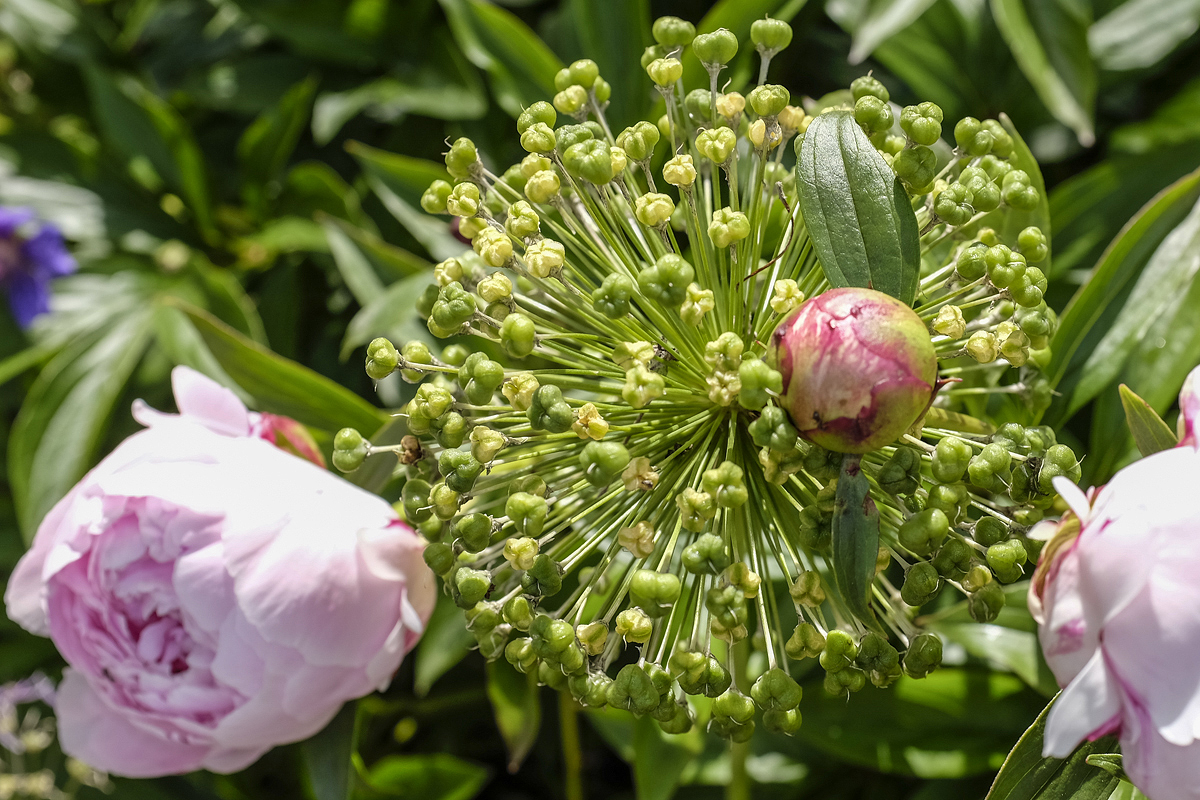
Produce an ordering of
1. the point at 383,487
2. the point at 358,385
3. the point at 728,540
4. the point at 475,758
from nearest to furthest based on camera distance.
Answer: the point at 728,540, the point at 383,487, the point at 358,385, the point at 475,758

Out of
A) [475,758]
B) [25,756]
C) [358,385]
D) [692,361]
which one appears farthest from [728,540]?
[25,756]

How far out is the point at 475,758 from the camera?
1.32m

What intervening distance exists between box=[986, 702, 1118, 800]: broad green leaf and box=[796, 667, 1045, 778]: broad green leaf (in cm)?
23

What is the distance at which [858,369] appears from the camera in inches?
21.2

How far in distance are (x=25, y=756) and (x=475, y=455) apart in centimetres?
116

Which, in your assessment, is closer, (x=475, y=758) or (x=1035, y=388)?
(x=1035, y=388)

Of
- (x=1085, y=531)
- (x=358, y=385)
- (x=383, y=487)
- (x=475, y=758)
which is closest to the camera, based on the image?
(x=1085, y=531)

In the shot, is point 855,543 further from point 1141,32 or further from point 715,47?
point 1141,32

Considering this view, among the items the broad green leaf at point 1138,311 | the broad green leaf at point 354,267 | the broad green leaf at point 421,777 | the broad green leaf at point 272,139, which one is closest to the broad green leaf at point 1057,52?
the broad green leaf at point 1138,311

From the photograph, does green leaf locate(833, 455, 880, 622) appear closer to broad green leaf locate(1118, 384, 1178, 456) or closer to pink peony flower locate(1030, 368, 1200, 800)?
pink peony flower locate(1030, 368, 1200, 800)

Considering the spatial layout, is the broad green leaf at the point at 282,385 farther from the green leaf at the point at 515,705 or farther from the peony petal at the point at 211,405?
the green leaf at the point at 515,705

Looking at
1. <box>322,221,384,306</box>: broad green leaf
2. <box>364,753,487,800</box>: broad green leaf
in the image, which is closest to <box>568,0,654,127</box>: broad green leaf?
<box>322,221,384,306</box>: broad green leaf

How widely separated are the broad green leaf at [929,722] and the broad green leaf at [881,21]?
61 cm

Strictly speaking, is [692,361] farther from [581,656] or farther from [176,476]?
[176,476]
